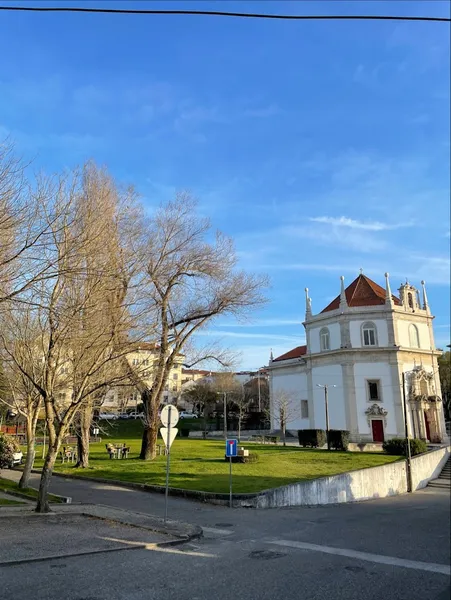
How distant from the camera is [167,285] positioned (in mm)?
26969

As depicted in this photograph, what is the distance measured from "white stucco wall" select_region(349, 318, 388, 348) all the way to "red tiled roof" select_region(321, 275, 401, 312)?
8.57 ft

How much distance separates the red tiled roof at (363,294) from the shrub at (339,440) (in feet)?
61.6

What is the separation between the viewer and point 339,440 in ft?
141

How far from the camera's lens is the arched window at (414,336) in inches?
2202

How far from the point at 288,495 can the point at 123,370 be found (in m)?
8.11

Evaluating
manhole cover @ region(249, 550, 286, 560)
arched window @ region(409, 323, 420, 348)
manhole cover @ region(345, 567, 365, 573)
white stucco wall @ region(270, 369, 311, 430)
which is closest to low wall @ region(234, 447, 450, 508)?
manhole cover @ region(249, 550, 286, 560)

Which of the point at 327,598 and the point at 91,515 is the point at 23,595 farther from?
the point at 91,515

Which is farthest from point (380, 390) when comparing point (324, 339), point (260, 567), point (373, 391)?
point (260, 567)

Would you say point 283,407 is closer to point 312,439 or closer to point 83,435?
point 312,439

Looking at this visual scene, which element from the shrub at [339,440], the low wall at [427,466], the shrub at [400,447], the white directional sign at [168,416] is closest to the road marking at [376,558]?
the white directional sign at [168,416]

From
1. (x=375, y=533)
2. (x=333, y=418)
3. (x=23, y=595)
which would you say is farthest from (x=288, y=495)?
(x=333, y=418)

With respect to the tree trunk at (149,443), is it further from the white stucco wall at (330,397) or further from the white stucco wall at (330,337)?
the white stucco wall at (330,337)

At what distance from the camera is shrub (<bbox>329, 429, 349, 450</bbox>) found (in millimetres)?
42688

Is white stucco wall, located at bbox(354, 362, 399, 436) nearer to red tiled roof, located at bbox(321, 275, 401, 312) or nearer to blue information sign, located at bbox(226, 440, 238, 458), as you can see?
red tiled roof, located at bbox(321, 275, 401, 312)
